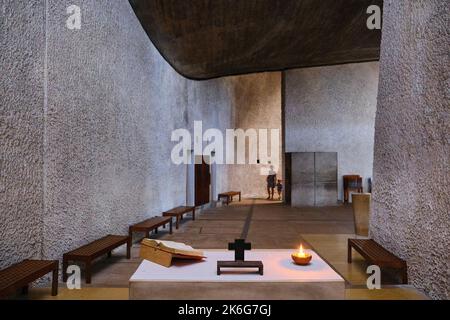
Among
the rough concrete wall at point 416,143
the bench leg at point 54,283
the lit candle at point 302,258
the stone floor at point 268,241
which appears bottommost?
the stone floor at point 268,241

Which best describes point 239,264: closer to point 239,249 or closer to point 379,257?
point 239,249

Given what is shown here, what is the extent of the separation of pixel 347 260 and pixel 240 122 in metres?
11.3

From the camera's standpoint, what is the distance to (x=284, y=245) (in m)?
5.14

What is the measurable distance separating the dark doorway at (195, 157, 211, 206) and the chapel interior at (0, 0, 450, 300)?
10.7 inches

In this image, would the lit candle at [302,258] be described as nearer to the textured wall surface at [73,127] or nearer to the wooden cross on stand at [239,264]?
the wooden cross on stand at [239,264]

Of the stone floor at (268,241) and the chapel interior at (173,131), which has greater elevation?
the chapel interior at (173,131)

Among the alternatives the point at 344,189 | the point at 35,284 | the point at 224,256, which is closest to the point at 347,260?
the point at 224,256

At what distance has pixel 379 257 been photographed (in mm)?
3350

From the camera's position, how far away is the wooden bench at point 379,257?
323 centimetres

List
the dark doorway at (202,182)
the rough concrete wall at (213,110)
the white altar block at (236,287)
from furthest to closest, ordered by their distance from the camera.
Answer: the dark doorway at (202,182)
the rough concrete wall at (213,110)
the white altar block at (236,287)

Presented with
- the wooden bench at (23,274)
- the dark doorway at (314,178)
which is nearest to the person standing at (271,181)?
the dark doorway at (314,178)

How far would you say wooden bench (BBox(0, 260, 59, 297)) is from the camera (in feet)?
7.52

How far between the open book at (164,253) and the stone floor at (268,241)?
2.42 feet

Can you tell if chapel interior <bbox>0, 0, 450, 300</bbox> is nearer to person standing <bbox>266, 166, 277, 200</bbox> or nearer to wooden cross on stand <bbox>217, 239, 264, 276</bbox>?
wooden cross on stand <bbox>217, 239, 264, 276</bbox>
